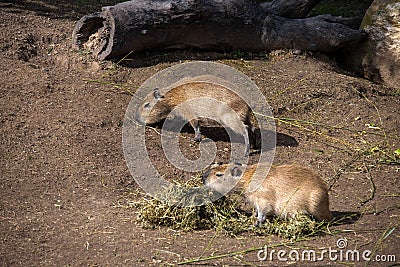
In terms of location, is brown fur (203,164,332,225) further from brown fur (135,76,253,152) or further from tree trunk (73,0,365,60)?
tree trunk (73,0,365,60)

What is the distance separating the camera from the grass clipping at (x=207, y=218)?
4988mm

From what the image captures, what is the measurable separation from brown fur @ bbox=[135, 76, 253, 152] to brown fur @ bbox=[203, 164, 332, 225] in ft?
4.10

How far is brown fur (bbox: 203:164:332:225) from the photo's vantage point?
A: 16.7 feet

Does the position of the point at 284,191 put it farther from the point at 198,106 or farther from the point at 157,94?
the point at 157,94

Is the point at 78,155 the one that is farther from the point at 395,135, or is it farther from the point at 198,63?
the point at 395,135

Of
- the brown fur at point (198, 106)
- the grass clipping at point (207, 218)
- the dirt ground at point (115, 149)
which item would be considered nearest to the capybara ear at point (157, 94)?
the brown fur at point (198, 106)

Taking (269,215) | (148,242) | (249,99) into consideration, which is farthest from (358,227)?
(249,99)

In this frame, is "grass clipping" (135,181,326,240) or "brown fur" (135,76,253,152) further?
"brown fur" (135,76,253,152)

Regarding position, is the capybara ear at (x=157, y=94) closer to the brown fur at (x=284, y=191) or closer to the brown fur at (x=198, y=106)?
the brown fur at (x=198, y=106)

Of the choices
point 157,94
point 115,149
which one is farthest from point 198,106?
point 115,149

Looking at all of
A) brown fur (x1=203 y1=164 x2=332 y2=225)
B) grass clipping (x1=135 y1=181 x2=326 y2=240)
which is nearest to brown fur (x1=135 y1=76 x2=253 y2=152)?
brown fur (x1=203 y1=164 x2=332 y2=225)

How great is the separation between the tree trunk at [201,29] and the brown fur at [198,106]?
1.07 m

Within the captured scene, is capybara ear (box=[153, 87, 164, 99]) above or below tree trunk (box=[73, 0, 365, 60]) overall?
below

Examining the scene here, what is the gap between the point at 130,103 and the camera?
24.1 ft
